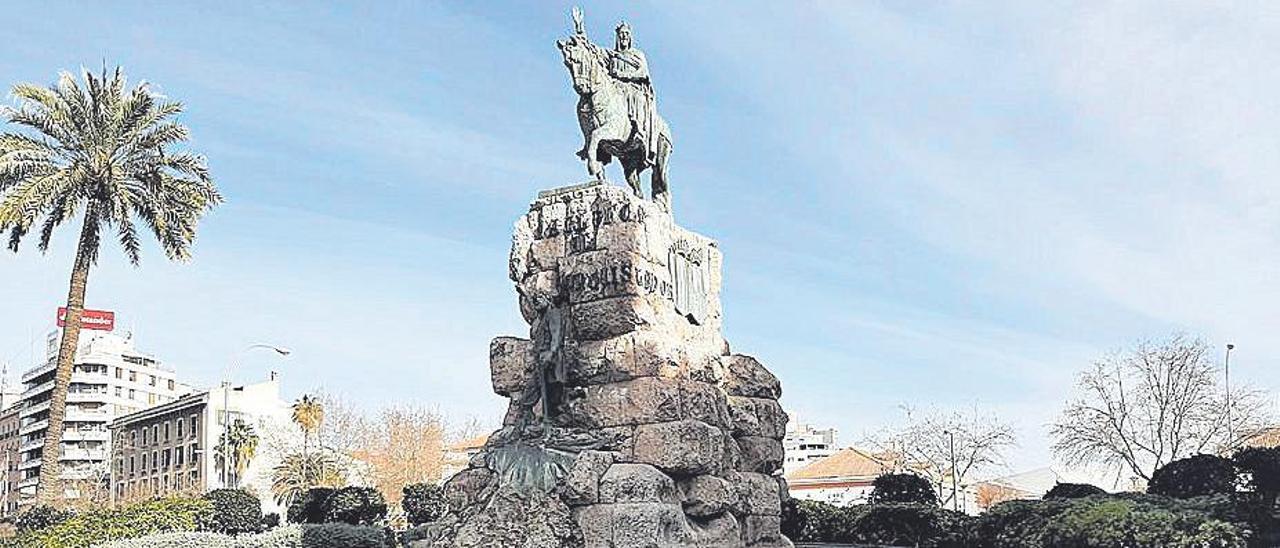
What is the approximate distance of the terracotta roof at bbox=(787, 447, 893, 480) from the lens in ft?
215

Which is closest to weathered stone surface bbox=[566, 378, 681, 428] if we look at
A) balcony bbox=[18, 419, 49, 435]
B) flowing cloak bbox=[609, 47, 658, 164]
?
flowing cloak bbox=[609, 47, 658, 164]

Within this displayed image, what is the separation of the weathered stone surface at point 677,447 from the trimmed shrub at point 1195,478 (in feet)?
36.1

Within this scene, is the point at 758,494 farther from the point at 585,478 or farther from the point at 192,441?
the point at 192,441

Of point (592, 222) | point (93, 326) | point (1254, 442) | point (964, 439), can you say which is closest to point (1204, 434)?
point (1254, 442)

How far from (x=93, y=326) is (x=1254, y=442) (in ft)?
303

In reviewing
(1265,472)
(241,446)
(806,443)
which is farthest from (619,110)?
(806,443)

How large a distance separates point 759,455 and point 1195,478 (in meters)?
10.3

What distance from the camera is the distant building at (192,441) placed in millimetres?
79438

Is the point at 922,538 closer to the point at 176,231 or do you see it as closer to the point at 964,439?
the point at 176,231

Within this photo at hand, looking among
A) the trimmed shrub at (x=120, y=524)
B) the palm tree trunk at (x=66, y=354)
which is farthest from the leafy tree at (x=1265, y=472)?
the palm tree trunk at (x=66, y=354)

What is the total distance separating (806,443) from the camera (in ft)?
352

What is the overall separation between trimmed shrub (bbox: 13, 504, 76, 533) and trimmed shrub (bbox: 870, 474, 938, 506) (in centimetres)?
1778

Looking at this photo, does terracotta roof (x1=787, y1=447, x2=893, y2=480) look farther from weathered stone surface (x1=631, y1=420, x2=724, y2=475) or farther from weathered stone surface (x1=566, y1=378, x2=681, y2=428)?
weathered stone surface (x1=631, y1=420, x2=724, y2=475)

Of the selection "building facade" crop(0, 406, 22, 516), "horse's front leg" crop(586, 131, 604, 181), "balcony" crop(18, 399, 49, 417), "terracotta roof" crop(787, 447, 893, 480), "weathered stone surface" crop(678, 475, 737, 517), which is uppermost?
"balcony" crop(18, 399, 49, 417)
